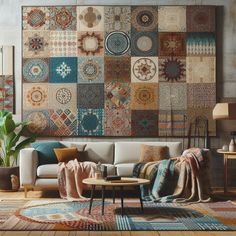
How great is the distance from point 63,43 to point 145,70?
1284 millimetres

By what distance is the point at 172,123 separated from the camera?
282 inches

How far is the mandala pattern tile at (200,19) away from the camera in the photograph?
285 inches

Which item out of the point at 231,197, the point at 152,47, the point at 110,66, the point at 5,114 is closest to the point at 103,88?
the point at 110,66

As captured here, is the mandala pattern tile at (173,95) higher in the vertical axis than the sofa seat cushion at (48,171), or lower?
higher

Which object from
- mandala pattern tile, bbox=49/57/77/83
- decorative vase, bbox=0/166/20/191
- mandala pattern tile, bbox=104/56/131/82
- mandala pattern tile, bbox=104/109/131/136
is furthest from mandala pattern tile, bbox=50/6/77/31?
decorative vase, bbox=0/166/20/191

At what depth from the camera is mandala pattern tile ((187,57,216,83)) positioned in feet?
23.6

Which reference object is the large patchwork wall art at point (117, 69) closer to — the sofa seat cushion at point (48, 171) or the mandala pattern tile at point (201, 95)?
the mandala pattern tile at point (201, 95)

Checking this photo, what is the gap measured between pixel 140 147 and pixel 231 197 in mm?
1411

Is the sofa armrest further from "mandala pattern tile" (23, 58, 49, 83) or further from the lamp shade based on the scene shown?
the lamp shade

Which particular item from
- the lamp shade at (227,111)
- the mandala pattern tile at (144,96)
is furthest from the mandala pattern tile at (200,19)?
the lamp shade at (227,111)

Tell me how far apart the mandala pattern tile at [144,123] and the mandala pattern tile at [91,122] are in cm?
47

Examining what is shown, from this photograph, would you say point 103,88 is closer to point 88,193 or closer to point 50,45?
point 50,45

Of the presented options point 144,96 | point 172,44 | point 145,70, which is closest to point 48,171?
point 144,96

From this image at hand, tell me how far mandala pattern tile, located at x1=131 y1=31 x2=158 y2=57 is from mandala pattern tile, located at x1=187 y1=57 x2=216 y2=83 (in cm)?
56
